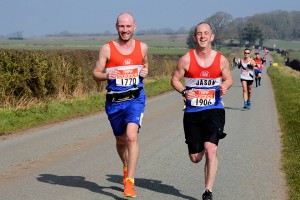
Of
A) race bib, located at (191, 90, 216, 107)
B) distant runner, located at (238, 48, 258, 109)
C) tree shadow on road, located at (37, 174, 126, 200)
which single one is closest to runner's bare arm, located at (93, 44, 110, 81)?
race bib, located at (191, 90, 216, 107)

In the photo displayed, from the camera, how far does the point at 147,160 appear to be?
28.9ft

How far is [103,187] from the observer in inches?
271

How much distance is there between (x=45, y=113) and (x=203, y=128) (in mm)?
10174

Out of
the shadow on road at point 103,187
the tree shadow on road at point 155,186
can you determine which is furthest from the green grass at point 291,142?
the shadow on road at point 103,187

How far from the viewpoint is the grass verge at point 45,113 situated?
13.5 meters

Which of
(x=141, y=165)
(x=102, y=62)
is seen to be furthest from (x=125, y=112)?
(x=141, y=165)

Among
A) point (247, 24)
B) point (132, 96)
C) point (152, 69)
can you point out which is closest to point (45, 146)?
point (132, 96)

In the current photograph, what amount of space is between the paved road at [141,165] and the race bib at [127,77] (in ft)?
4.44

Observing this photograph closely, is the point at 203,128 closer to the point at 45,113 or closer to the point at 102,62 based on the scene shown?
the point at 102,62

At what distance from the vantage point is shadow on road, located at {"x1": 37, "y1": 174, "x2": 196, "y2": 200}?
6652 mm

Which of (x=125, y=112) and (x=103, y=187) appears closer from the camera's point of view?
(x=125, y=112)

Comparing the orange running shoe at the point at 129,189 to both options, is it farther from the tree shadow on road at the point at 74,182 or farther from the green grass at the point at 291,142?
the green grass at the point at 291,142

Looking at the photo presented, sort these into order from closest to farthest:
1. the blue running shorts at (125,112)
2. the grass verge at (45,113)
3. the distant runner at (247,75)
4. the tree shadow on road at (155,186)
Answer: the blue running shorts at (125,112)
the tree shadow on road at (155,186)
the grass verge at (45,113)
the distant runner at (247,75)

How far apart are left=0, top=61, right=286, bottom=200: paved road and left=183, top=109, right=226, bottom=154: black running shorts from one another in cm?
70
